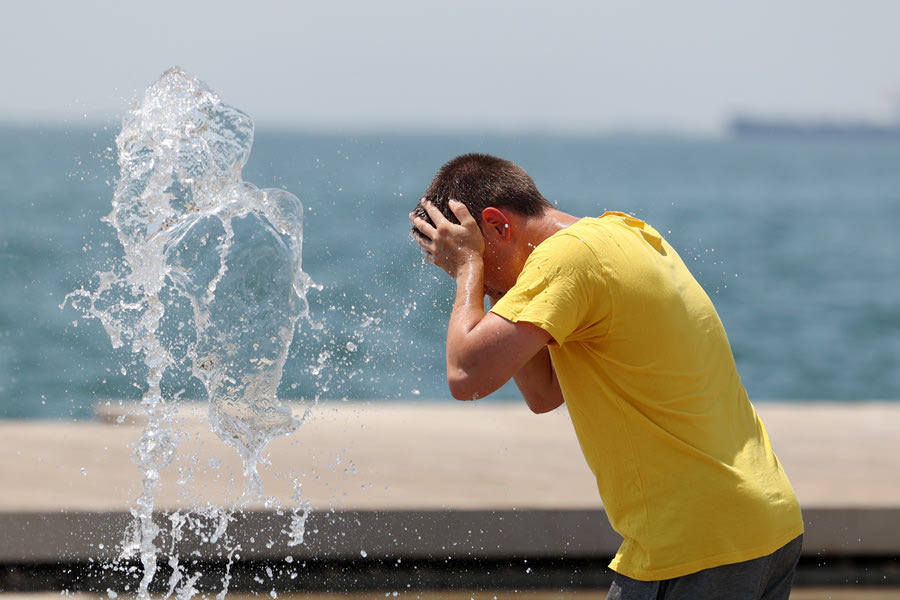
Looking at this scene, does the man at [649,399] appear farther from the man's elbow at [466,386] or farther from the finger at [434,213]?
the finger at [434,213]

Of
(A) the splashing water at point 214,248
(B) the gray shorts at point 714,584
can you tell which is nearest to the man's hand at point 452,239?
(B) the gray shorts at point 714,584

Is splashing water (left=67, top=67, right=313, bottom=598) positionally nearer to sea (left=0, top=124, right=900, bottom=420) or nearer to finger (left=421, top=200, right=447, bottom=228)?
sea (left=0, top=124, right=900, bottom=420)

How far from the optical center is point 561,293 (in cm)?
204

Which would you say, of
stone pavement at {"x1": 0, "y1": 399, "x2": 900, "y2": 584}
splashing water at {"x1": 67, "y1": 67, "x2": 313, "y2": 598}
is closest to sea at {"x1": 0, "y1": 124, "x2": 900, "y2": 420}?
splashing water at {"x1": 67, "y1": 67, "x2": 313, "y2": 598}


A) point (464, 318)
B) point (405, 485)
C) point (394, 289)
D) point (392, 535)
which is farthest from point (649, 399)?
point (394, 289)

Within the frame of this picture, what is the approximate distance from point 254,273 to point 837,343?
792 inches

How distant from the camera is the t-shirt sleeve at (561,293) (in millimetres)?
2035

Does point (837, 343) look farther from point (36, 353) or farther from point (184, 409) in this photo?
point (184, 409)

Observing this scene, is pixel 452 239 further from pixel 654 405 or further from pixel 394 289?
pixel 394 289

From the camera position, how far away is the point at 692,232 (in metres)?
35.0

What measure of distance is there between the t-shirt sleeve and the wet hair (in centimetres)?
28

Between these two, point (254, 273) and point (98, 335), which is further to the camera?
point (98, 335)

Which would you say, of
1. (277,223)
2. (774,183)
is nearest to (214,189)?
(277,223)

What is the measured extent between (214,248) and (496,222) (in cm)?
120
